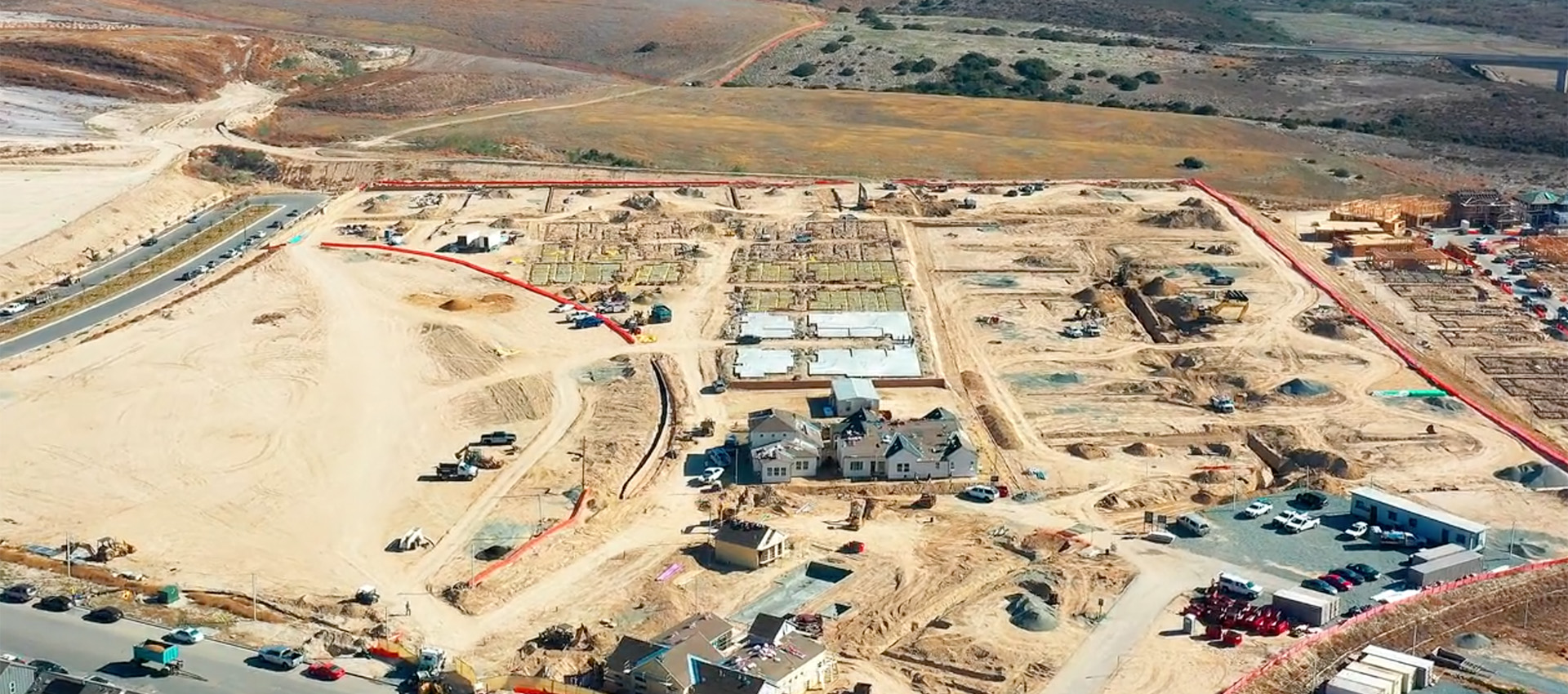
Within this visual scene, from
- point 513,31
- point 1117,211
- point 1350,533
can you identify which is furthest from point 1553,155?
point 513,31

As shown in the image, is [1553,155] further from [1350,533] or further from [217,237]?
[217,237]

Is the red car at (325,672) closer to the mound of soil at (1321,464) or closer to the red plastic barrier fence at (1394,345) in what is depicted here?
the mound of soil at (1321,464)

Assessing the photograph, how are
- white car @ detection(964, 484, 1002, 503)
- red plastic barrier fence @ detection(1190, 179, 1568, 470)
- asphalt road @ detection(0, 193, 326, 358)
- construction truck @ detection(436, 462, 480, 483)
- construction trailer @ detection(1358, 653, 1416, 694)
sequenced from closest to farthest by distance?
construction trailer @ detection(1358, 653, 1416, 694)
white car @ detection(964, 484, 1002, 503)
construction truck @ detection(436, 462, 480, 483)
red plastic barrier fence @ detection(1190, 179, 1568, 470)
asphalt road @ detection(0, 193, 326, 358)

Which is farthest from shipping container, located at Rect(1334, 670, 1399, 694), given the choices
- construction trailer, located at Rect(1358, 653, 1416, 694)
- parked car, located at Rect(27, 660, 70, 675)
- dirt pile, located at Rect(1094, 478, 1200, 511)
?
parked car, located at Rect(27, 660, 70, 675)

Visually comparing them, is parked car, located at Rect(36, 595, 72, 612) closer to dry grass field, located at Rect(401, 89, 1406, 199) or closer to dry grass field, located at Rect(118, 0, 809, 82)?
dry grass field, located at Rect(401, 89, 1406, 199)

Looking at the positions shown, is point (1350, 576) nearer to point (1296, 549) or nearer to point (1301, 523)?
point (1296, 549)

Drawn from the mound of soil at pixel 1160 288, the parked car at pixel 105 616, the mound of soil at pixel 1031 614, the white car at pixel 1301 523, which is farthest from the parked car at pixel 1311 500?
the parked car at pixel 105 616
